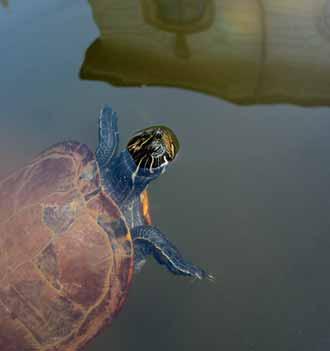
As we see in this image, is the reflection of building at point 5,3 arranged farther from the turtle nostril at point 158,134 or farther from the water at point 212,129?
the turtle nostril at point 158,134

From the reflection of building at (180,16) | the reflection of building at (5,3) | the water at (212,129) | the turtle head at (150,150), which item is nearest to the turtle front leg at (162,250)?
the water at (212,129)

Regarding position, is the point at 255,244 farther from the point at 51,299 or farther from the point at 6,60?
the point at 6,60

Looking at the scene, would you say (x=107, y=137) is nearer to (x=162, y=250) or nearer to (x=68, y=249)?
(x=162, y=250)

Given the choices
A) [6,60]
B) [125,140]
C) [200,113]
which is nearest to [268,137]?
[200,113]

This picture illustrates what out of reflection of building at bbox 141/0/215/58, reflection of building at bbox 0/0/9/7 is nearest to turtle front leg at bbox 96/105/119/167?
reflection of building at bbox 141/0/215/58

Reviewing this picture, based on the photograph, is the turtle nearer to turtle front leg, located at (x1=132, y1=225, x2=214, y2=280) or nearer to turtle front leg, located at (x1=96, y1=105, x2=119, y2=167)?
turtle front leg, located at (x1=132, y1=225, x2=214, y2=280)

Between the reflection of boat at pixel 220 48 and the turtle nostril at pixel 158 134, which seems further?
the reflection of boat at pixel 220 48

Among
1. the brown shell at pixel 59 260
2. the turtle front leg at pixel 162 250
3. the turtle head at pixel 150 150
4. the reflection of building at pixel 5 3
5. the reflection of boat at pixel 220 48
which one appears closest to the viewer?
the brown shell at pixel 59 260

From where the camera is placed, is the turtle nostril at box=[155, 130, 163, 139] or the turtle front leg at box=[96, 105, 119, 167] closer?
the turtle nostril at box=[155, 130, 163, 139]
